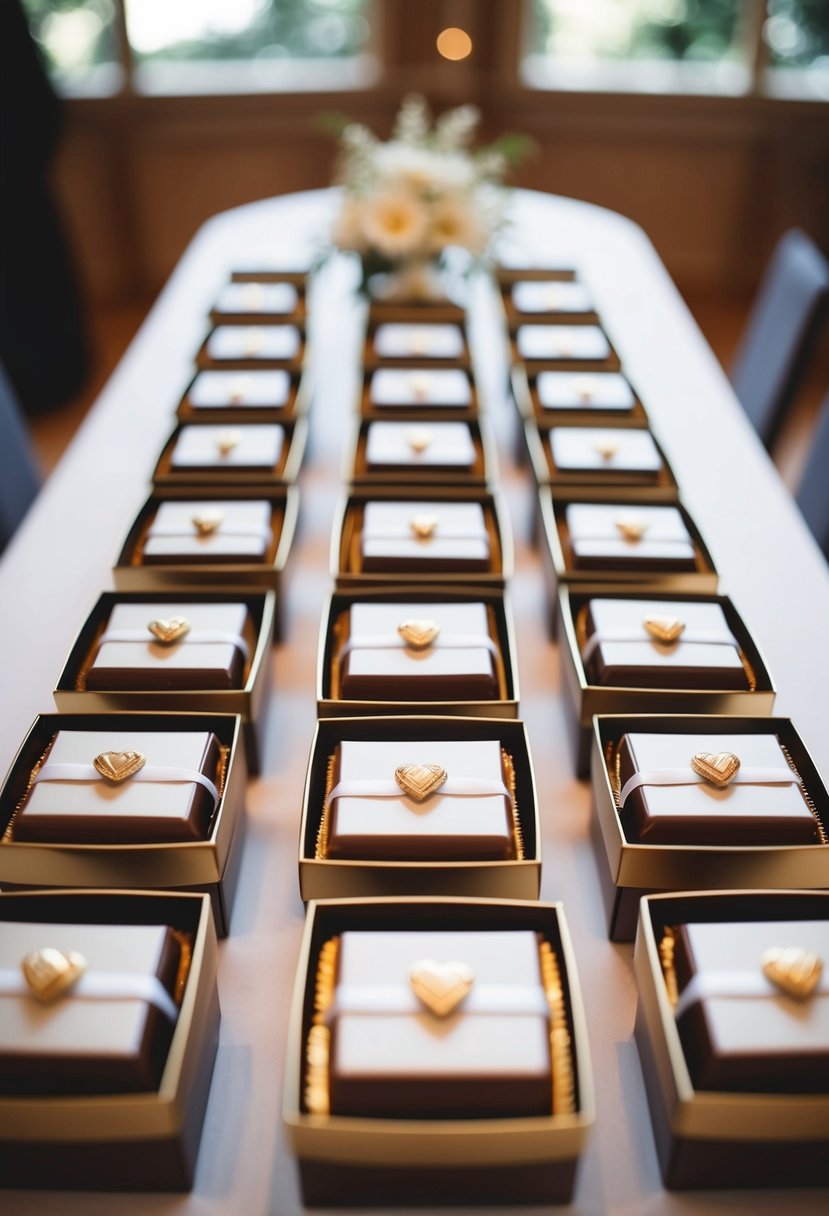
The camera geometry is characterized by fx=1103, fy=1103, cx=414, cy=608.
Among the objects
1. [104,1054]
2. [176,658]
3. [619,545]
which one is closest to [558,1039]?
[104,1054]

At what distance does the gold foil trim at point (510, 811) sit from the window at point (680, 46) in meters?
3.94

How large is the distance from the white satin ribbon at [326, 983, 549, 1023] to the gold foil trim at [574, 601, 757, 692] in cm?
42

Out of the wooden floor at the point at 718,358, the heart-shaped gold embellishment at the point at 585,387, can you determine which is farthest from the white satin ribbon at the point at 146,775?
the wooden floor at the point at 718,358

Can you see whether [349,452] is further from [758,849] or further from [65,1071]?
[65,1071]

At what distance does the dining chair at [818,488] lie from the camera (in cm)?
192

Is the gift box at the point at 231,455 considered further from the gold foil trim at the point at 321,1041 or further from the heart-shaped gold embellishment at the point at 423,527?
the gold foil trim at the point at 321,1041

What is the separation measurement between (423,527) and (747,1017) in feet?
2.42

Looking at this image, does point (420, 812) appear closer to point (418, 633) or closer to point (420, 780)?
point (420, 780)

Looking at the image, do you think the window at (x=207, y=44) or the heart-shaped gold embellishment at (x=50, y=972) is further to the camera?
the window at (x=207, y=44)

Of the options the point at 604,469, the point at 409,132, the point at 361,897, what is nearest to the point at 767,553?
the point at 604,469

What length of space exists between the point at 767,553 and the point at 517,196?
1736 mm

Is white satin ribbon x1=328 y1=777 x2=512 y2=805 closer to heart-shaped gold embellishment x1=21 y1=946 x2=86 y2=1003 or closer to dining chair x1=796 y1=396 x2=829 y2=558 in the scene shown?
heart-shaped gold embellishment x1=21 y1=946 x2=86 y2=1003

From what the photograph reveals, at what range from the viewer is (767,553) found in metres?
1.53

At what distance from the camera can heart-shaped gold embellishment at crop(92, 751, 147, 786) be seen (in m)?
1.00
